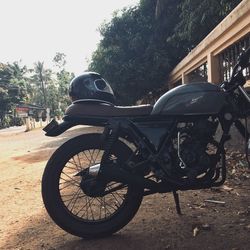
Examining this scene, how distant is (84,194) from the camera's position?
3.69m

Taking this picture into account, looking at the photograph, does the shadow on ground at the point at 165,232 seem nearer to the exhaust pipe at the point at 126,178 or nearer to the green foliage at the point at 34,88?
the exhaust pipe at the point at 126,178

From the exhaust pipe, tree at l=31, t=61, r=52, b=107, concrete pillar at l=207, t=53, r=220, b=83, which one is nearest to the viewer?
the exhaust pipe

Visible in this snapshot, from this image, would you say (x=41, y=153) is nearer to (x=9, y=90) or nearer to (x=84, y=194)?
(x=84, y=194)

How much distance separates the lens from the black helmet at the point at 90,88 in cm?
348

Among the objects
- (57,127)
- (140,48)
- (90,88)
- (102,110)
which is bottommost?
→ (57,127)

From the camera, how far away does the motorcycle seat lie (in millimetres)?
3355

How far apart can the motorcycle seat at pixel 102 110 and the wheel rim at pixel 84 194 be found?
0.35 meters

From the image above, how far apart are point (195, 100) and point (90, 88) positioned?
0.92 meters

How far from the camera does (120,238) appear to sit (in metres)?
3.36

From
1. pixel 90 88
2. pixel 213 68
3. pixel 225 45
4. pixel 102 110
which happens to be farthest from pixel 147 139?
pixel 213 68

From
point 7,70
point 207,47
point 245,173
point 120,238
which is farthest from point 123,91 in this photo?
point 7,70

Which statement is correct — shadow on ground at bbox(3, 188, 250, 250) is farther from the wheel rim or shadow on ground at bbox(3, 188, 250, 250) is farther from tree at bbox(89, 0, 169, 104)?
tree at bbox(89, 0, 169, 104)

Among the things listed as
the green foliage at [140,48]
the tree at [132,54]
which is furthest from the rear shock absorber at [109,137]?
the tree at [132,54]

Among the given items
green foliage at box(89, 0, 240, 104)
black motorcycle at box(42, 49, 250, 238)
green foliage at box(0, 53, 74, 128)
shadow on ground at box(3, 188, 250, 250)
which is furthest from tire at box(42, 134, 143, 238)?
green foliage at box(0, 53, 74, 128)
